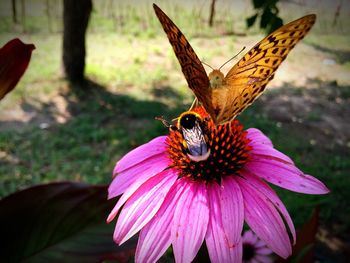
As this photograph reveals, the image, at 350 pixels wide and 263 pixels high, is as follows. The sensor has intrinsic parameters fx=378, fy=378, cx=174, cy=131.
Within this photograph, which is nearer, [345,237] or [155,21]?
[345,237]

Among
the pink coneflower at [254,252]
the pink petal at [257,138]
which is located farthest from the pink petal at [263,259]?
the pink petal at [257,138]

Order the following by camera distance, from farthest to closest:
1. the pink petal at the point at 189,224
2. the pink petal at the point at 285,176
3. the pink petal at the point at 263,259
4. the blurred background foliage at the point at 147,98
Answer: the blurred background foliage at the point at 147,98 → the pink petal at the point at 263,259 → the pink petal at the point at 285,176 → the pink petal at the point at 189,224

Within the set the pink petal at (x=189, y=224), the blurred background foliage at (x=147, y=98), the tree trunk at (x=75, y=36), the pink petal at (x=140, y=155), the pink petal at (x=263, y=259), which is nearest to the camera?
the pink petal at (x=189, y=224)

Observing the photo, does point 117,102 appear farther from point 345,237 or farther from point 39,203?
point 39,203

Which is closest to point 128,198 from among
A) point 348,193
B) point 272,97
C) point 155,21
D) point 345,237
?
point 345,237

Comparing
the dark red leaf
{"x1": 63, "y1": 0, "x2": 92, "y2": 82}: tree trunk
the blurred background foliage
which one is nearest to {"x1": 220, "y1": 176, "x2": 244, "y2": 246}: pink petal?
the dark red leaf

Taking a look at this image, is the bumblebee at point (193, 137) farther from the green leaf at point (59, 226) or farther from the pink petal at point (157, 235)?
the green leaf at point (59, 226)
